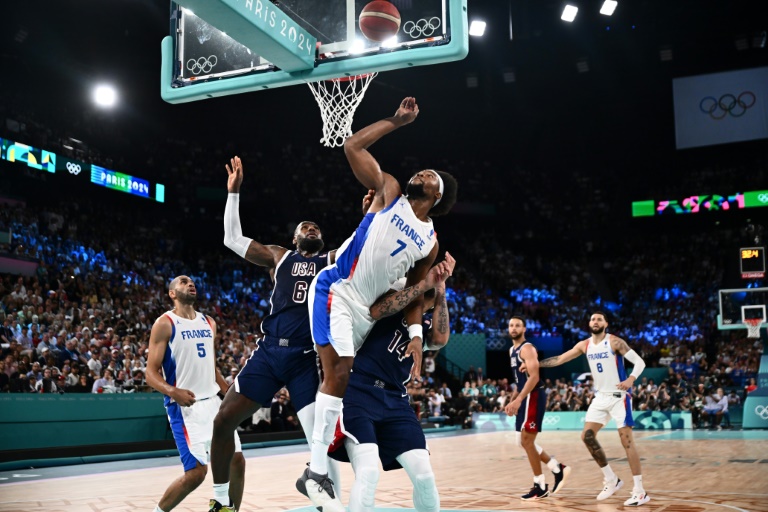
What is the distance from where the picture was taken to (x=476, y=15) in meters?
25.9

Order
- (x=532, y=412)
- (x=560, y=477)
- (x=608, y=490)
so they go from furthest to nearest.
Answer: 1. (x=532, y=412)
2. (x=560, y=477)
3. (x=608, y=490)

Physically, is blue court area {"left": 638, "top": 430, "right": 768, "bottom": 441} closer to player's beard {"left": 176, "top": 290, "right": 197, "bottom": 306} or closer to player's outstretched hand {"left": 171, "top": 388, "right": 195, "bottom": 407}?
player's beard {"left": 176, "top": 290, "right": 197, "bottom": 306}

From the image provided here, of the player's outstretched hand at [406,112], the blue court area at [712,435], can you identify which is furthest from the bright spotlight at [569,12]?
the player's outstretched hand at [406,112]

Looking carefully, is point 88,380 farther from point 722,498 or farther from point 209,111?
point 209,111

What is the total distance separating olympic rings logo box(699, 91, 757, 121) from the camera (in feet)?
97.8

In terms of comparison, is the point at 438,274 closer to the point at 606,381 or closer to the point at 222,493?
the point at 222,493

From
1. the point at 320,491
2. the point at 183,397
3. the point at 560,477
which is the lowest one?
the point at 560,477

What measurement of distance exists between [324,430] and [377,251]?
43.4 inches

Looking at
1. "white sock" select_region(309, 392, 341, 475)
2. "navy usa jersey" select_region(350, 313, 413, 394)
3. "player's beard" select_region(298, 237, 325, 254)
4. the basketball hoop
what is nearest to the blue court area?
the basketball hoop

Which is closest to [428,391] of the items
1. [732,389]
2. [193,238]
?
[732,389]

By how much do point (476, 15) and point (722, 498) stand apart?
2057cm

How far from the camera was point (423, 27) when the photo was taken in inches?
297

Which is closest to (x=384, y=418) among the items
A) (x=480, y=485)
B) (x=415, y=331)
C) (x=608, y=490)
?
(x=415, y=331)

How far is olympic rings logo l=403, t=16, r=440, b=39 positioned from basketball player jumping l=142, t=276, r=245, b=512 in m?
3.21
